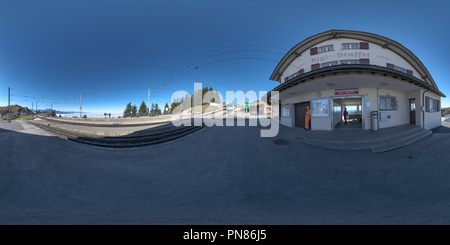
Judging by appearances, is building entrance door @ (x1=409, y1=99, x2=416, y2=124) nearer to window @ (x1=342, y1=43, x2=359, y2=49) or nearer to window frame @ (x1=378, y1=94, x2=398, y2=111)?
window frame @ (x1=378, y1=94, x2=398, y2=111)

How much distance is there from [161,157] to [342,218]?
632 centimetres

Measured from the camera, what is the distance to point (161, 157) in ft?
20.8

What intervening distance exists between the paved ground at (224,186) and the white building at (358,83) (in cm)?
397

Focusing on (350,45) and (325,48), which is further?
(325,48)

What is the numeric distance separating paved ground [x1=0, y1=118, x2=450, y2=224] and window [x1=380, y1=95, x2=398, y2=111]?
13.6 ft

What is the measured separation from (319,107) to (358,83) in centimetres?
242

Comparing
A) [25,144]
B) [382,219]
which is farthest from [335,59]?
[25,144]

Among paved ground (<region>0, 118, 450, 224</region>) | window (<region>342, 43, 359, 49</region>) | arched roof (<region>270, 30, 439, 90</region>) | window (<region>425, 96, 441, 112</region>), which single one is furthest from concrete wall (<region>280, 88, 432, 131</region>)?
window (<region>342, 43, 359, 49</region>)

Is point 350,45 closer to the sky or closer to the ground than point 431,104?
closer to the sky

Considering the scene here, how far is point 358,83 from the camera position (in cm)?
860

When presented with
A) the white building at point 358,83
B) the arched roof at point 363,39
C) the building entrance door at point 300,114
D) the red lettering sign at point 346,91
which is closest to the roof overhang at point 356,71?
the white building at point 358,83

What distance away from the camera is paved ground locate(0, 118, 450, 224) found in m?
2.62

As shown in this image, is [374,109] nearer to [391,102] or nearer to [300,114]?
[391,102]

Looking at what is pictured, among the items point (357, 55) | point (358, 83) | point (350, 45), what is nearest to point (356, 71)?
point (358, 83)
